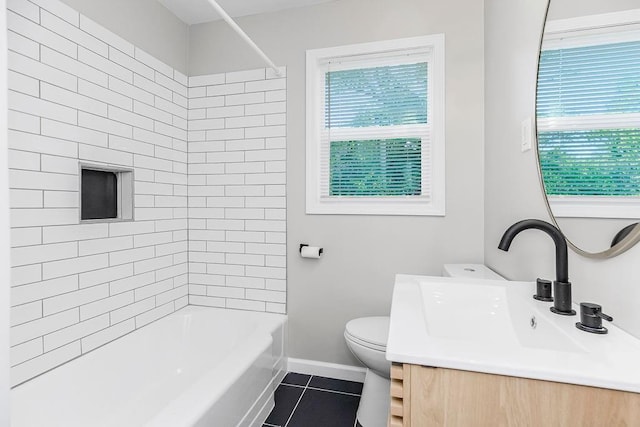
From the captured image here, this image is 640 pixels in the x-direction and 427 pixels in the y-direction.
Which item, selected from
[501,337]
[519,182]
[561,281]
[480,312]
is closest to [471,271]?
[519,182]

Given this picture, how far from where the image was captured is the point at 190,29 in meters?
2.56

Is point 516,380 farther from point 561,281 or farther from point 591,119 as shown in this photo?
point 591,119

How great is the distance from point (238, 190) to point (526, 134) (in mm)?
1824

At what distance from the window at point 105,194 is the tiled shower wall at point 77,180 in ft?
0.20

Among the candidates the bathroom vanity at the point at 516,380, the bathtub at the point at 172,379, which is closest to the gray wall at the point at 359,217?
the bathtub at the point at 172,379

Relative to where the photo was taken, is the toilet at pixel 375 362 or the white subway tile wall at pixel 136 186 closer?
the white subway tile wall at pixel 136 186

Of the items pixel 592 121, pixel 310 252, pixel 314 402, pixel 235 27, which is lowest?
pixel 314 402

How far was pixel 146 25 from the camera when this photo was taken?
7.09ft

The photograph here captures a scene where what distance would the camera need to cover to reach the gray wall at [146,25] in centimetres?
182

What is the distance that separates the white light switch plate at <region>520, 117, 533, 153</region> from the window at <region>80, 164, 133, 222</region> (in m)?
2.10

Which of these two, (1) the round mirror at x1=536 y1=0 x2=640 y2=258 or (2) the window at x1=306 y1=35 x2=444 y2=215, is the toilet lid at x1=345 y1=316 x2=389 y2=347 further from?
(1) the round mirror at x1=536 y1=0 x2=640 y2=258

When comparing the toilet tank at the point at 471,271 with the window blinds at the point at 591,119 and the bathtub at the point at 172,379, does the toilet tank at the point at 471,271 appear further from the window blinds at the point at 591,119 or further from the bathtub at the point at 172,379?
the bathtub at the point at 172,379

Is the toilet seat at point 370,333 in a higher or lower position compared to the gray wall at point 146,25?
lower

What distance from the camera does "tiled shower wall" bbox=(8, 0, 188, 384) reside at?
1436 millimetres
